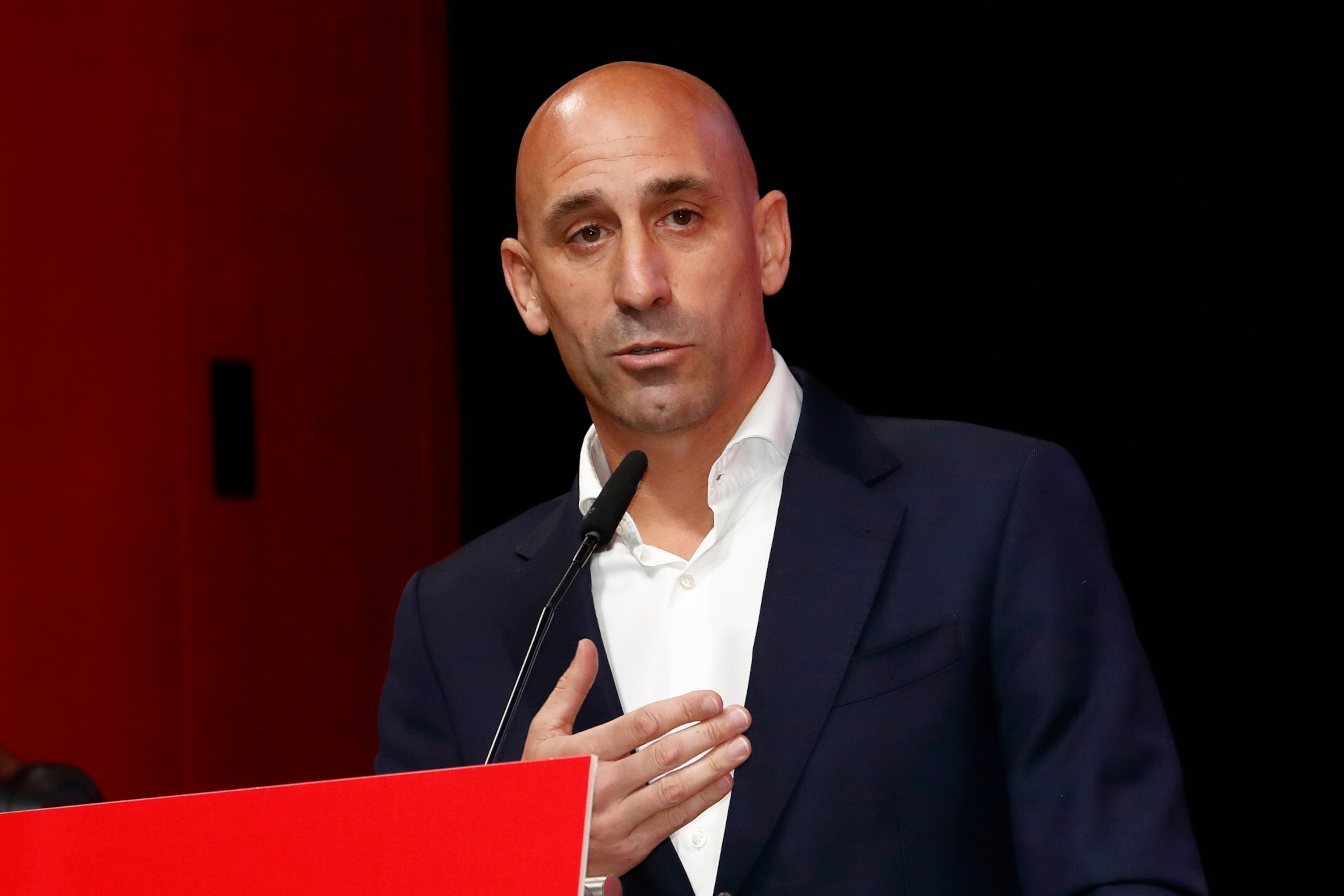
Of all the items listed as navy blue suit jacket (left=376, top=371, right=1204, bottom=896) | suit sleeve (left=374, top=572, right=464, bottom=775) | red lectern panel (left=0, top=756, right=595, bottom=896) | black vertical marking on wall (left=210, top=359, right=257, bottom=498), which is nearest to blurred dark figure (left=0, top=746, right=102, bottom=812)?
suit sleeve (left=374, top=572, right=464, bottom=775)

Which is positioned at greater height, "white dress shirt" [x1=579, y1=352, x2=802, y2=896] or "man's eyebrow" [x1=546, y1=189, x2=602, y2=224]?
"man's eyebrow" [x1=546, y1=189, x2=602, y2=224]

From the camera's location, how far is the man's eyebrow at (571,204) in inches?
64.8

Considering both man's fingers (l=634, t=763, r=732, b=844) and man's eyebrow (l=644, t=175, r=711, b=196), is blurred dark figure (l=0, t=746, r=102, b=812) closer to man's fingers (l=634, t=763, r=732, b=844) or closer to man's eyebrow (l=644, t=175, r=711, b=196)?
man's fingers (l=634, t=763, r=732, b=844)

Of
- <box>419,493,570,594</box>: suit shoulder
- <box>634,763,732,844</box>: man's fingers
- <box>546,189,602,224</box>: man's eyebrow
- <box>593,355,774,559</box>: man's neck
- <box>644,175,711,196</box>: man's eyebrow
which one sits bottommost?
<box>634,763,732,844</box>: man's fingers

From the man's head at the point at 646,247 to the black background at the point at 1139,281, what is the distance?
132 cm

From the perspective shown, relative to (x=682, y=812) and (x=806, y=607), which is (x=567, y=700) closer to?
(x=682, y=812)

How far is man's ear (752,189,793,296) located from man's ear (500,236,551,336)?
291 millimetres

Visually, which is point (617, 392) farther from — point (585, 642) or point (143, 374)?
point (143, 374)

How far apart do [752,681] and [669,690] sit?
5.4 inches

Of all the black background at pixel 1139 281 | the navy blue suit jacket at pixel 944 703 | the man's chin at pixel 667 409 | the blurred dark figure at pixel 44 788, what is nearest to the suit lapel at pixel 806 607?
the navy blue suit jacket at pixel 944 703

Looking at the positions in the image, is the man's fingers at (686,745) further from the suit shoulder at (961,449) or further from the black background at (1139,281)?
the black background at (1139,281)

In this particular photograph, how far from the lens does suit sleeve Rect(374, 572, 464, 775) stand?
1728 mm

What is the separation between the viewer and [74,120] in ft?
10.2

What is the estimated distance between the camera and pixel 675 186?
1.64 m
